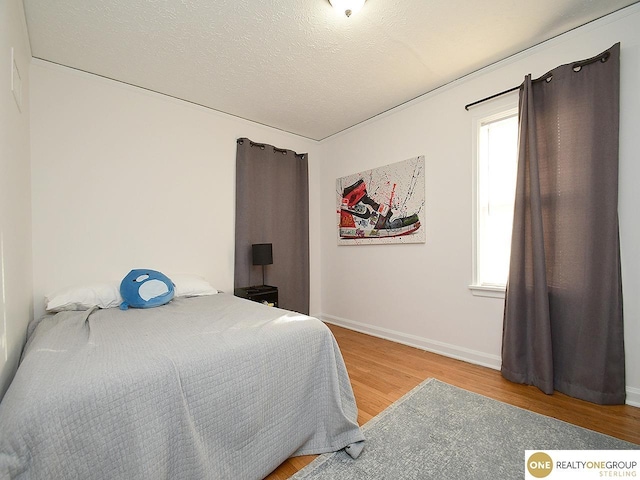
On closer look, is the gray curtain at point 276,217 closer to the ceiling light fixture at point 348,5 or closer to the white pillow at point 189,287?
the white pillow at point 189,287

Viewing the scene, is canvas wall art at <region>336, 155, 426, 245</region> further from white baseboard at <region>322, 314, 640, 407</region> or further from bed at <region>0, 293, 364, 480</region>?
bed at <region>0, 293, 364, 480</region>

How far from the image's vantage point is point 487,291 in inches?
98.8

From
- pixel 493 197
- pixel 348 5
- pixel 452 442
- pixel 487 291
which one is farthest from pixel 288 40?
pixel 452 442

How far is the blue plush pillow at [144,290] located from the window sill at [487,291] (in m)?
2.69

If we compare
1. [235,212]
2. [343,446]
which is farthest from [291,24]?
[343,446]

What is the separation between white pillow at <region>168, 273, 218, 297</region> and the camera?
8.37ft

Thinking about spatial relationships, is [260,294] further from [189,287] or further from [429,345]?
[429,345]

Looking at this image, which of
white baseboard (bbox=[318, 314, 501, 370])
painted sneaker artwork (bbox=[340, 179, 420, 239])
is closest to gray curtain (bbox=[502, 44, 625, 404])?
white baseboard (bbox=[318, 314, 501, 370])

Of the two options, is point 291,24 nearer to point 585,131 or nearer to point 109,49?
point 109,49

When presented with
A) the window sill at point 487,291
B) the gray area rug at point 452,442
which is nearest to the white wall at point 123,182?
the gray area rug at point 452,442

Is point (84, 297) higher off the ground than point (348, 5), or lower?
lower

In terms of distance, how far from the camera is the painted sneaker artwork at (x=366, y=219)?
3.15m

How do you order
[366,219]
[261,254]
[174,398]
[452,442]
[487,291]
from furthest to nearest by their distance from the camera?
[366,219], [261,254], [487,291], [452,442], [174,398]

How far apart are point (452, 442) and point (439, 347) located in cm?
138
